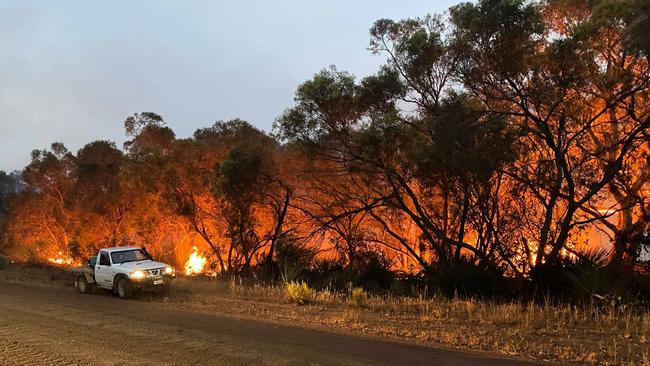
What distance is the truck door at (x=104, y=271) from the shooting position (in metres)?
18.8

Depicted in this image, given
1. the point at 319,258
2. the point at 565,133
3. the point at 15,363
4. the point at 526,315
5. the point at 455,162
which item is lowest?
the point at 15,363

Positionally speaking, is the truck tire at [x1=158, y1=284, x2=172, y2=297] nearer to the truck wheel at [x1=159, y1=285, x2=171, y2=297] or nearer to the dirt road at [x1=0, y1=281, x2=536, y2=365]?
the truck wheel at [x1=159, y1=285, x2=171, y2=297]

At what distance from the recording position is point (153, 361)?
8164 millimetres

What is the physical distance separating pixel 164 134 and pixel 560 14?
64.0 ft

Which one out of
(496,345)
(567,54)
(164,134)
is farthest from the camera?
(164,134)

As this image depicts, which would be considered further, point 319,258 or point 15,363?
point 319,258

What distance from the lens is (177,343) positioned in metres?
9.59

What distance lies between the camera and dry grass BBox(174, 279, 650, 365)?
9203 mm

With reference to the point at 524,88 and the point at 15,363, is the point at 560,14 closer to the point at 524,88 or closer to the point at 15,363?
the point at 524,88

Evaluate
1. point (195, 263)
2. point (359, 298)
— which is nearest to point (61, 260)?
point (195, 263)

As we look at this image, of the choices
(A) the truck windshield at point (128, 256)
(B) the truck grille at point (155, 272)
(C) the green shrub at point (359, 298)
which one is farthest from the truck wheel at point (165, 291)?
(C) the green shrub at point (359, 298)

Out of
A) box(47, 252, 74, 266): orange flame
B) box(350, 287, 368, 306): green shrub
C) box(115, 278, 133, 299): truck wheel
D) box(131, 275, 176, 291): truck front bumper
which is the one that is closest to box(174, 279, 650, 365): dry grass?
box(350, 287, 368, 306): green shrub

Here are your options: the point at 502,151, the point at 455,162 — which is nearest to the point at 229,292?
the point at 455,162

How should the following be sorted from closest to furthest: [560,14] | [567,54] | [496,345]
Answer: [496,345] → [567,54] → [560,14]
